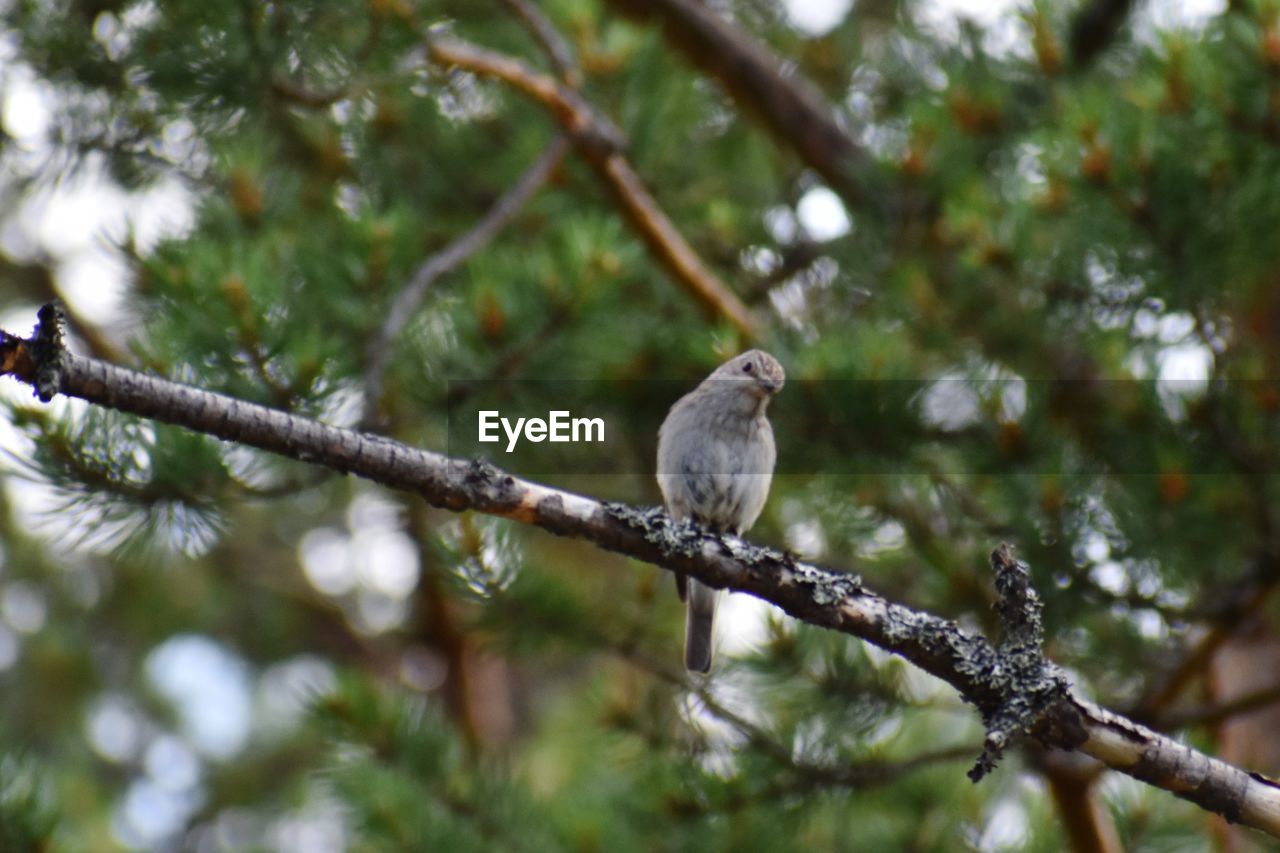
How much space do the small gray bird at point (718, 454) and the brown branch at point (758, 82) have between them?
1364 millimetres

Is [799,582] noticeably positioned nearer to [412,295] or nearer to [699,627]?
[412,295]

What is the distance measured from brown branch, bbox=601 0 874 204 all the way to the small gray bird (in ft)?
4.48

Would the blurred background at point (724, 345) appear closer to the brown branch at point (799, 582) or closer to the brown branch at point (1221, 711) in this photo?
the brown branch at point (1221, 711)

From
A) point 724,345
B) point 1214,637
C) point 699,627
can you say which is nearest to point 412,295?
point 724,345

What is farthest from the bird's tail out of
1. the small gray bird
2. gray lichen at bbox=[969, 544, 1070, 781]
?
gray lichen at bbox=[969, 544, 1070, 781]

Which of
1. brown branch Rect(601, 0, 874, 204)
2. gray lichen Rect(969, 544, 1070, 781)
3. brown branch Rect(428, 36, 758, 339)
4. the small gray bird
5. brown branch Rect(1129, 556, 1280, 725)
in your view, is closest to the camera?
gray lichen Rect(969, 544, 1070, 781)

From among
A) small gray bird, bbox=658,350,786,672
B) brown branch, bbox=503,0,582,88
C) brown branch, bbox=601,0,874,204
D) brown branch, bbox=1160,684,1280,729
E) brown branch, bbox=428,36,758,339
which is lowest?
brown branch, bbox=1160,684,1280,729

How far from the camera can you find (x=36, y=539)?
5926 mm

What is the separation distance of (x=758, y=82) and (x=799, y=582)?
2.84m

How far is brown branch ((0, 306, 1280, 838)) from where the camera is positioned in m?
1.88

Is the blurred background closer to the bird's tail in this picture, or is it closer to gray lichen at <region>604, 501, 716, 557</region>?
the bird's tail

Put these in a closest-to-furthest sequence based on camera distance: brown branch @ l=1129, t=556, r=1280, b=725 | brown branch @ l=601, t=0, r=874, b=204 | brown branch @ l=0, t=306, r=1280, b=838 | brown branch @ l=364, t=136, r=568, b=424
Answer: brown branch @ l=0, t=306, r=1280, b=838 < brown branch @ l=364, t=136, r=568, b=424 < brown branch @ l=1129, t=556, r=1280, b=725 < brown branch @ l=601, t=0, r=874, b=204

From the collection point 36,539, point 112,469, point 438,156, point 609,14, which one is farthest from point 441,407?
point 36,539

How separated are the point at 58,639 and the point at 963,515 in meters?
4.32
